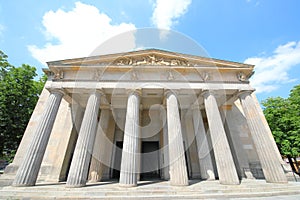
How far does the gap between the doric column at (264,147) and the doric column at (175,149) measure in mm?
5618

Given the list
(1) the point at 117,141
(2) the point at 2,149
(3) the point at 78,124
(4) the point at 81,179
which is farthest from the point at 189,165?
(2) the point at 2,149

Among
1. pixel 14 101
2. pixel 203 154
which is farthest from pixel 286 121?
pixel 14 101

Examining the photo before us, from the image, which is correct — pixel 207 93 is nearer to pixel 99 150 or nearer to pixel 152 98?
pixel 152 98

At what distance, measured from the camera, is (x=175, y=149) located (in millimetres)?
9203

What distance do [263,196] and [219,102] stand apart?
835 centimetres

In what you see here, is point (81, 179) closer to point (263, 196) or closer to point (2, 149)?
point (263, 196)

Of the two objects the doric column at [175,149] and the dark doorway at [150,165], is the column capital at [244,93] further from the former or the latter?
the dark doorway at [150,165]

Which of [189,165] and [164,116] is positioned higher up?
[164,116]

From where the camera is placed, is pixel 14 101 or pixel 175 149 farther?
pixel 14 101

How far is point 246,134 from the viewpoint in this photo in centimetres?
1436

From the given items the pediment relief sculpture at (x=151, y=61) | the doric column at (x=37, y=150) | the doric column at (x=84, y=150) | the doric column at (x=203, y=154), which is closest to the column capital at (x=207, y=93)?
the pediment relief sculpture at (x=151, y=61)

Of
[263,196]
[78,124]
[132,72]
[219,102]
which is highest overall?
[132,72]

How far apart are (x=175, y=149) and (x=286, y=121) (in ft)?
56.1

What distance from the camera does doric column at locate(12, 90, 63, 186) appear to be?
856 cm
